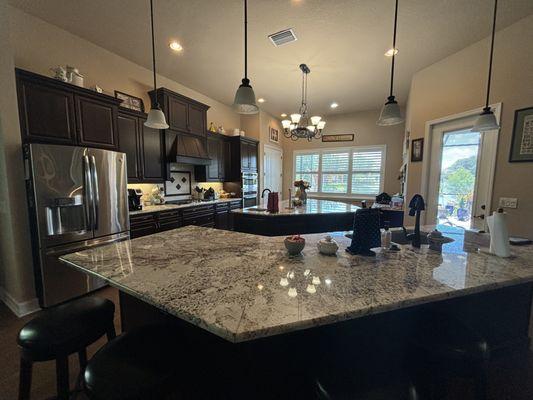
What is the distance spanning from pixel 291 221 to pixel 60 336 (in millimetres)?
2593

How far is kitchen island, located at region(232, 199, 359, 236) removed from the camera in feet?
10.3

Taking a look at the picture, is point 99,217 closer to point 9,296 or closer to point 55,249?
point 55,249

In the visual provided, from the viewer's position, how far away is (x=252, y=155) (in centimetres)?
550

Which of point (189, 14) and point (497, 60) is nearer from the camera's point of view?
point (189, 14)

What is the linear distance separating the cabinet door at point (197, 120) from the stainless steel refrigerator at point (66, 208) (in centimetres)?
171

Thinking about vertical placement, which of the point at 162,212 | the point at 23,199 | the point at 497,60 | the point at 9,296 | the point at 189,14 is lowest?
the point at 9,296

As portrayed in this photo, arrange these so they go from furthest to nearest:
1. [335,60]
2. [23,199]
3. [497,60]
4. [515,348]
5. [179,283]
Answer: [335,60] → [497,60] → [23,199] → [515,348] → [179,283]

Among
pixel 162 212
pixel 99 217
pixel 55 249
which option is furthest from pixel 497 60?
pixel 55 249

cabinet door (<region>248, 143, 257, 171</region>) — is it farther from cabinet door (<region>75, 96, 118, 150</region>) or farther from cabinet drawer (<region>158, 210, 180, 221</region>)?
cabinet door (<region>75, 96, 118, 150</region>)

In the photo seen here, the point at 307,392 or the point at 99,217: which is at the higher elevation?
the point at 99,217

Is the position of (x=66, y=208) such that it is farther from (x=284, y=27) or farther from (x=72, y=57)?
(x=284, y=27)

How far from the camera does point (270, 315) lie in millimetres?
737

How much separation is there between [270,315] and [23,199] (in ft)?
9.19

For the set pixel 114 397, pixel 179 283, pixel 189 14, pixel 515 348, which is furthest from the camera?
pixel 189 14
